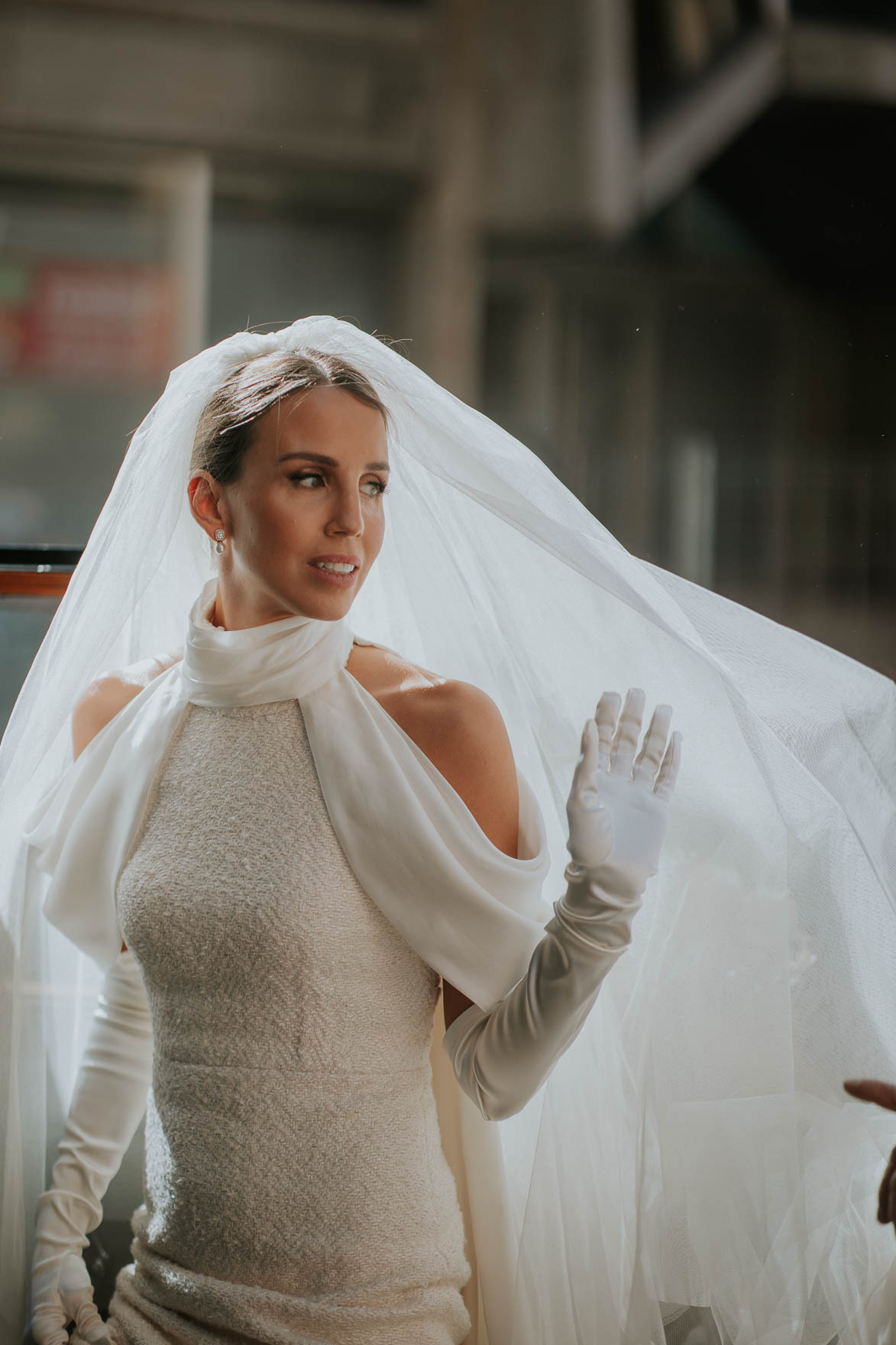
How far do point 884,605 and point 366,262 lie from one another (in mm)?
1056

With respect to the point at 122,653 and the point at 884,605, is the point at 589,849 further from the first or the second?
the point at 884,605

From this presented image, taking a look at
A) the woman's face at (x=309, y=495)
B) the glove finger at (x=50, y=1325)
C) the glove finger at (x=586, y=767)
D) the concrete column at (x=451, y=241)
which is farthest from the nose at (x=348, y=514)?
the concrete column at (x=451, y=241)

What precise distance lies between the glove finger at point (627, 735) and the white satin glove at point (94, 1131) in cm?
51

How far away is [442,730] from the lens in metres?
0.90

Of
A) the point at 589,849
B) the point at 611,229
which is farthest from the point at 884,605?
the point at 589,849

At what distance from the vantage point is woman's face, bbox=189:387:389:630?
0.89 metres

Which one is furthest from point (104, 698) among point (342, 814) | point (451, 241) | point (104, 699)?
point (451, 241)

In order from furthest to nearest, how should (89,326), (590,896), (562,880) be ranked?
(89,326), (562,880), (590,896)

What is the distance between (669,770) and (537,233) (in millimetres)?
1456

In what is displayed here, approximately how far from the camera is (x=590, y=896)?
779 millimetres

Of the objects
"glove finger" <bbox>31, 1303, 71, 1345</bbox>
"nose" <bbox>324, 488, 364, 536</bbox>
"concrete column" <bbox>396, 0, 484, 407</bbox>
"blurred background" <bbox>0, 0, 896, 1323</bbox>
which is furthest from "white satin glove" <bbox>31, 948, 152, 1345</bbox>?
"concrete column" <bbox>396, 0, 484, 407</bbox>

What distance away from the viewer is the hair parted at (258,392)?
90 cm

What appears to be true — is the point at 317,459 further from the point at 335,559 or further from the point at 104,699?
the point at 104,699

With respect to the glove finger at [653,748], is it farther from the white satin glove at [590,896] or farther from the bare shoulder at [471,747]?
the bare shoulder at [471,747]
